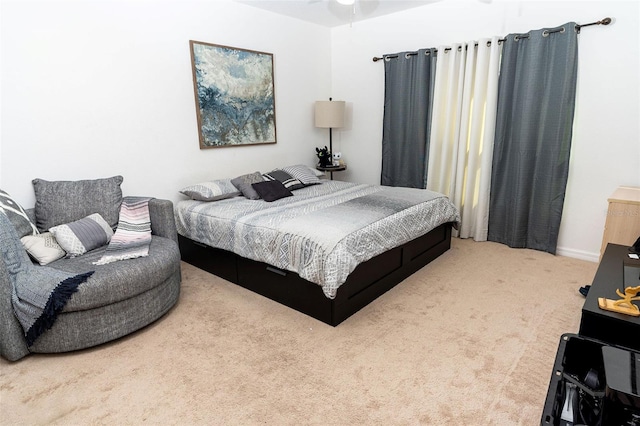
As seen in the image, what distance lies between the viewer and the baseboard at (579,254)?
3279 millimetres

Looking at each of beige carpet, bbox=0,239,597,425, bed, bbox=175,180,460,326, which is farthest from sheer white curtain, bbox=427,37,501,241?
beige carpet, bbox=0,239,597,425

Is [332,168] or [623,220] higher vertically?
[332,168]

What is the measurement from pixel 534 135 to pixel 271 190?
2.44 metres

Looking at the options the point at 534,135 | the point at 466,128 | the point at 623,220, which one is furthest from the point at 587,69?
the point at 623,220

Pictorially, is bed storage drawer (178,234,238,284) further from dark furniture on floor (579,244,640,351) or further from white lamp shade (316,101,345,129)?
dark furniture on floor (579,244,640,351)

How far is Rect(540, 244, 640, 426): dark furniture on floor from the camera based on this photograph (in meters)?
0.99

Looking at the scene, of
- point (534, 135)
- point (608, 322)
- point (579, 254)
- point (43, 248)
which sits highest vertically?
point (534, 135)

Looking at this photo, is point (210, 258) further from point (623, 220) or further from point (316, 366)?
point (623, 220)

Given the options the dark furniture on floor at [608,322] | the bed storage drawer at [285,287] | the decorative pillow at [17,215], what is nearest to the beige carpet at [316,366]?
the bed storage drawer at [285,287]

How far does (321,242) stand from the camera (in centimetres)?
224

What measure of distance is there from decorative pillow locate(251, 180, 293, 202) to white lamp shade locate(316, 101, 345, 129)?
1244 mm

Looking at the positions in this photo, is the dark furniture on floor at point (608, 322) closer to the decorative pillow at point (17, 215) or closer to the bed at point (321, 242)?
the bed at point (321, 242)

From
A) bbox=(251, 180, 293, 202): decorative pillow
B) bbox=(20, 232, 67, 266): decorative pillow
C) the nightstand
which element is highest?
the nightstand

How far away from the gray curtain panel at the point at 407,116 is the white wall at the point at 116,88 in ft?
4.22
